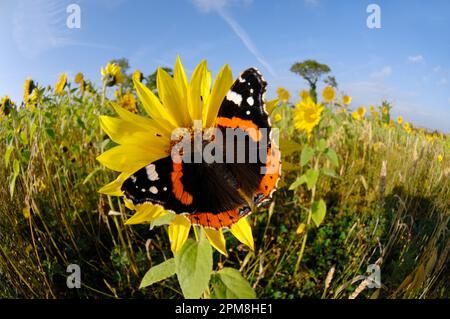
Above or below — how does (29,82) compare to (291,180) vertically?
above

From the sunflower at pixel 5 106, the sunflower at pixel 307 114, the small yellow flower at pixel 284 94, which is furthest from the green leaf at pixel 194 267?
the small yellow flower at pixel 284 94

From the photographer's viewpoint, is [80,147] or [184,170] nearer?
[184,170]

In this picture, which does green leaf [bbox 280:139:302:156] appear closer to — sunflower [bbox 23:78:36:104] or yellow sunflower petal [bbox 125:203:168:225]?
yellow sunflower petal [bbox 125:203:168:225]

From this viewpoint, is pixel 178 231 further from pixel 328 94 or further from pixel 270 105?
pixel 328 94

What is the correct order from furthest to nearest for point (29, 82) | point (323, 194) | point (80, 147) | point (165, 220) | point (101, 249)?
point (29, 82)
point (323, 194)
point (80, 147)
point (101, 249)
point (165, 220)

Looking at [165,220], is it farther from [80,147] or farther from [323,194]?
[323,194]

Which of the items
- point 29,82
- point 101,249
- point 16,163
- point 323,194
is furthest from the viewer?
point 29,82
